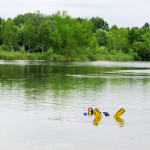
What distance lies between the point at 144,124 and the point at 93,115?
2945 mm

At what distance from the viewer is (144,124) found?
16.1 metres

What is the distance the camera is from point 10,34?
149 m

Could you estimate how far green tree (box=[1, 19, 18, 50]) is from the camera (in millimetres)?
149762

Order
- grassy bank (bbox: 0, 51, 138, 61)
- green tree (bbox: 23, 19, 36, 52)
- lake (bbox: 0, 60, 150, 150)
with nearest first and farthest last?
lake (bbox: 0, 60, 150, 150)
grassy bank (bbox: 0, 51, 138, 61)
green tree (bbox: 23, 19, 36, 52)

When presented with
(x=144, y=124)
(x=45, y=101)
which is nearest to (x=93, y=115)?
(x=144, y=124)

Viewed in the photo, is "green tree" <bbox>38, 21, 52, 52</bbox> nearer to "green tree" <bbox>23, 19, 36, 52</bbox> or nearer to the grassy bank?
"green tree" <bbox>23, 19, 36, 52</bbox>

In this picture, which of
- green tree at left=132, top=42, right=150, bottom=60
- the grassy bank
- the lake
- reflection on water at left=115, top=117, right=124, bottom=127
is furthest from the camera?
green tree at left=132, top=42, right=150, bottom=60

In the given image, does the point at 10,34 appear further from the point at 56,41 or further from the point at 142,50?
the point at 142,50

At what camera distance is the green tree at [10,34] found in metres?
150

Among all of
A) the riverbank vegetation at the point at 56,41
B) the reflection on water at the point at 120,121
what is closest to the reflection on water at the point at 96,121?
the reflection on water at the point at 120,121

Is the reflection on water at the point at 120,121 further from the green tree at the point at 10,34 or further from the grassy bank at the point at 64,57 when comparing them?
the green tree at the point at 10,34

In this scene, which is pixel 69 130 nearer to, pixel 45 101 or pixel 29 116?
pixel 29 116

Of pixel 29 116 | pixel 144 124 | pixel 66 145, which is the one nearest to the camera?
pixel 66 145

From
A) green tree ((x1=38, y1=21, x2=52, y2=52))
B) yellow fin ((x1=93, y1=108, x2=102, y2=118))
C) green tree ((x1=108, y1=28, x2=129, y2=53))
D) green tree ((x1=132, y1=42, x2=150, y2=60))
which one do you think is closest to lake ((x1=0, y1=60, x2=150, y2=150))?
yellow fin ((x1=93, y1=108, x2=102, y2=118))
